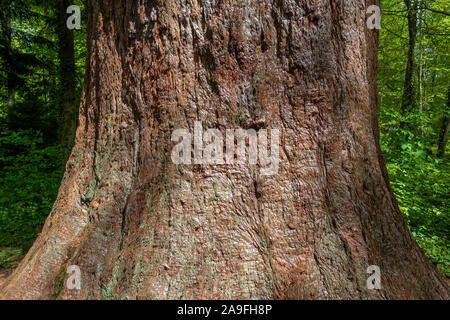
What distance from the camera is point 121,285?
200 cm

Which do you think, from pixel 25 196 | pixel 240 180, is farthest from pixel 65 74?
pixel 240 180

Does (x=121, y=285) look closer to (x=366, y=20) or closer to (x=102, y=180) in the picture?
(x=102, y=180)

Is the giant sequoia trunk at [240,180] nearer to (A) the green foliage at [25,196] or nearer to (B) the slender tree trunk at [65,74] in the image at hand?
(A) the green foliage at [25,196]

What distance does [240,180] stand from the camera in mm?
2053

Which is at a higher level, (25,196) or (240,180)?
(240,180)

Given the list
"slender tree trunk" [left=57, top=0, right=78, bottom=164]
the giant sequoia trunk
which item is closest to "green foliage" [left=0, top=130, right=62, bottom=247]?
"slender tree trunk" [left=57, top=0, right=78, bottom=164]

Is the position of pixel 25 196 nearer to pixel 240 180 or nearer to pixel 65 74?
pixel 65 74

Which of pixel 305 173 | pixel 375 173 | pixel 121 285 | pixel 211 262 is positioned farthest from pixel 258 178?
pixel 121 285

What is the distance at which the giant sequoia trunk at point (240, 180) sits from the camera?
1.97 m

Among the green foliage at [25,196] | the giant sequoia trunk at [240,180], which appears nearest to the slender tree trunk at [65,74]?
the green foliage at [25,196]

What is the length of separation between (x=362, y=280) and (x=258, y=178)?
36.4 inches

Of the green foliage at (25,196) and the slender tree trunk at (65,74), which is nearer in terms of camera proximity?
the green foliage at (25,196)

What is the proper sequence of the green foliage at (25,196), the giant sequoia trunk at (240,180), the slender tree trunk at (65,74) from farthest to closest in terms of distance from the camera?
the slender tree trunk at (65,74) → the green foliage at (25,196) → the giant sequoia trunk at (240,180)

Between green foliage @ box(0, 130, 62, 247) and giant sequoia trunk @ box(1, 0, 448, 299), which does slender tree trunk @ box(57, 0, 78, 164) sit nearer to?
green foliage @ box(0, 130, 62, 247)
